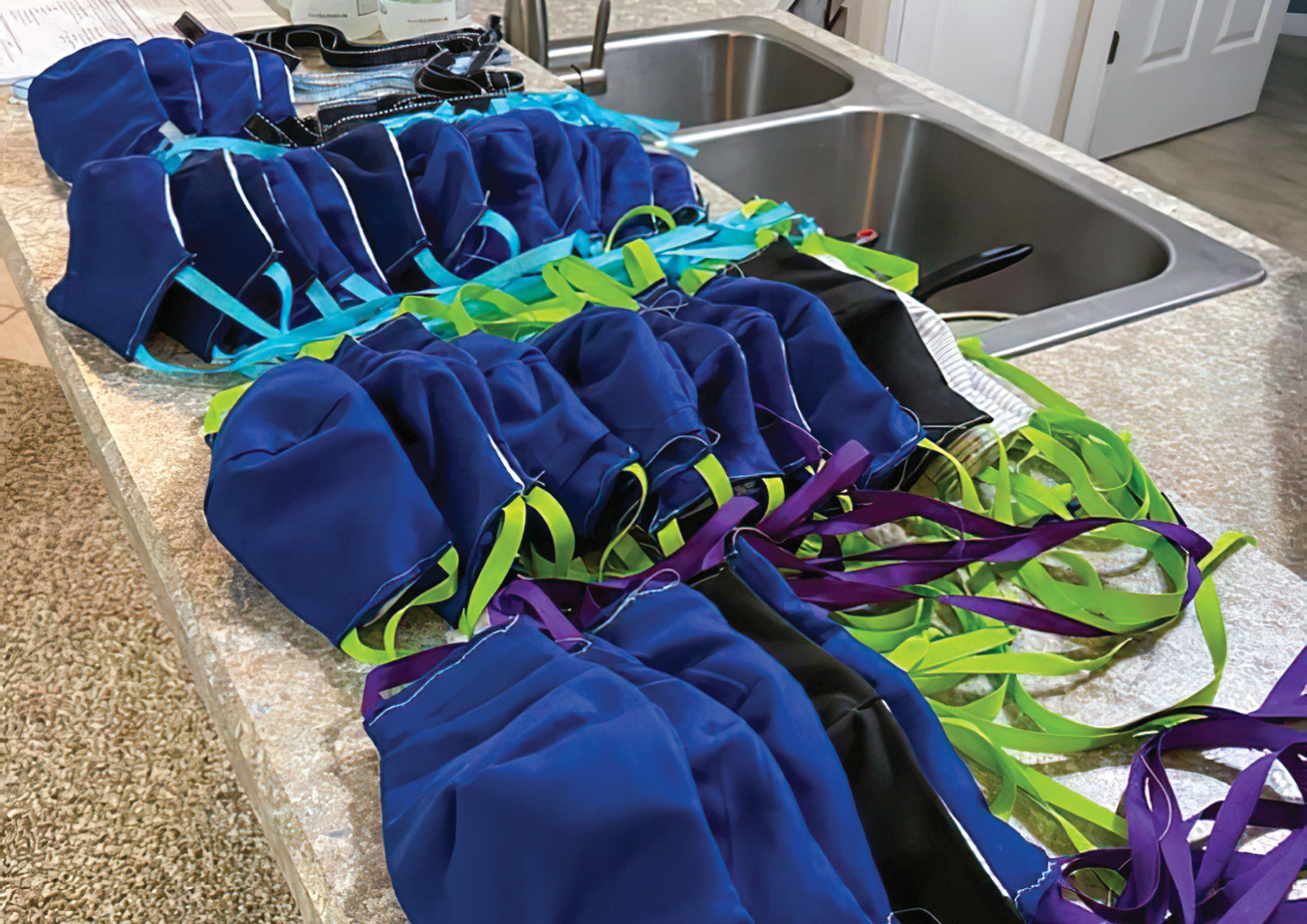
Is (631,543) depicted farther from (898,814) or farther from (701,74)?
(701,74)

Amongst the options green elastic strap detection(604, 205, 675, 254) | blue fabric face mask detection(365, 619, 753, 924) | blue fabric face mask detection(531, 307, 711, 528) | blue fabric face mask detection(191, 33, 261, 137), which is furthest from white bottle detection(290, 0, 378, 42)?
blue fabric face mask detection(365, 619, 753, 924)

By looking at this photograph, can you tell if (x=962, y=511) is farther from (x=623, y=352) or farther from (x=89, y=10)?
(x=89, y=10)

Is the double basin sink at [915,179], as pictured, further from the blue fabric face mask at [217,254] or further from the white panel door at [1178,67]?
the white panel door at [1178,67]

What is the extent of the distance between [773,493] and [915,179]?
761 millimetres

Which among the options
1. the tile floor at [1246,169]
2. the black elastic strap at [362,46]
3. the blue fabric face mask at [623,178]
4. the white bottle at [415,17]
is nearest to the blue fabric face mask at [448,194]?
the blue fabric face mask at [623,178]

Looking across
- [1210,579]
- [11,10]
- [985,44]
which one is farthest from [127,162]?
[985,44]

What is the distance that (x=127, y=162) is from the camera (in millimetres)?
667

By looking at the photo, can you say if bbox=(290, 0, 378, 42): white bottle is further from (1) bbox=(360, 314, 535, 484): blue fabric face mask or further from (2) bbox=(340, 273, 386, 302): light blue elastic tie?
(1) bbox=(360, 314, 535, 484): blue fabric face mask

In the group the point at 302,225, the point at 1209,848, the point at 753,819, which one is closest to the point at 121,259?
the point at 302,225

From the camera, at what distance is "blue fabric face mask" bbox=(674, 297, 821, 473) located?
543 millimetres

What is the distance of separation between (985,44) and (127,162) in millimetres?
2171

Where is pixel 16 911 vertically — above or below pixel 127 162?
below

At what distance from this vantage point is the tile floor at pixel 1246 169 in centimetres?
272

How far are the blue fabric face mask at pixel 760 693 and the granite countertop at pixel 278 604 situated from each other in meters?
0.13
